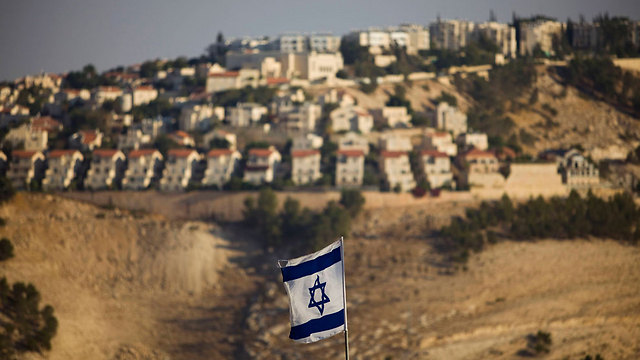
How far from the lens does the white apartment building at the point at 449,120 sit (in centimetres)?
7150

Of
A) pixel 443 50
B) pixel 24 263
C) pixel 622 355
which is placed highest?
pixel 443 50

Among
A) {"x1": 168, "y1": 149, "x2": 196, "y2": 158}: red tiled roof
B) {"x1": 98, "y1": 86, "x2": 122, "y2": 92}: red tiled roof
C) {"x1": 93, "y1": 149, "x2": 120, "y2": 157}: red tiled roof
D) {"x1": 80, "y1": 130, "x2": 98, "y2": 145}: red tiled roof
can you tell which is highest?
{"x1": 98, "y1": 86, "x2": 122, "y2": 92}: red tiled roof

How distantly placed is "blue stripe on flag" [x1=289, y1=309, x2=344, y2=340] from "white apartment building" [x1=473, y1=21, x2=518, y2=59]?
245 feet

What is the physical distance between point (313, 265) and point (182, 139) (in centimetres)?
4922

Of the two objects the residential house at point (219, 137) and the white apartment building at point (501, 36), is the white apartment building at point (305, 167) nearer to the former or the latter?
the residential house at point (219, 137)

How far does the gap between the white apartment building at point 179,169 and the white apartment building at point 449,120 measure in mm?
15536

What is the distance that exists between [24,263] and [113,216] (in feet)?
20.3

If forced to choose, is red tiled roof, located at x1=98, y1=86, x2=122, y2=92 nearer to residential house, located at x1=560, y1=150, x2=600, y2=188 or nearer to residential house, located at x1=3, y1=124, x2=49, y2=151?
residential house, located at x1=3, y1=124, x2=49, y2=151

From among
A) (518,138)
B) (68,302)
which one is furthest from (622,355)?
(518,138)

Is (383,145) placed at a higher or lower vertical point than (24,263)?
higher

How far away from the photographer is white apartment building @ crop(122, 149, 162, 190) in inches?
2457

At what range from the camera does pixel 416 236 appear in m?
54.8

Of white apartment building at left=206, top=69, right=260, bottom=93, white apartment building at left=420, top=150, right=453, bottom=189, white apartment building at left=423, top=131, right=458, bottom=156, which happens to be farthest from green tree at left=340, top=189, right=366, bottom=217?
white apartment building at left=206, top=69, right=260, bottom=93

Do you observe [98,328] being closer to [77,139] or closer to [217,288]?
[217,288]
